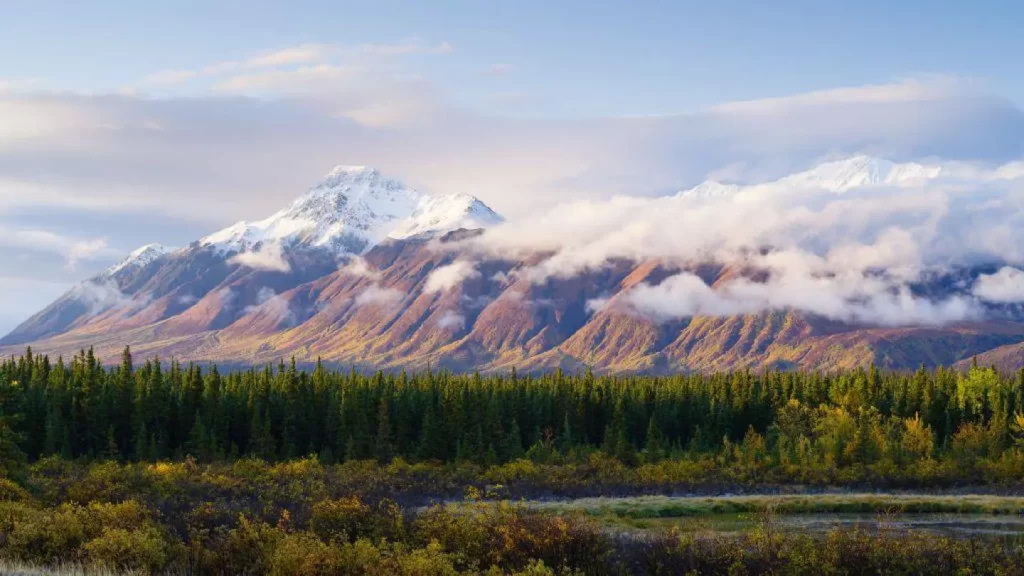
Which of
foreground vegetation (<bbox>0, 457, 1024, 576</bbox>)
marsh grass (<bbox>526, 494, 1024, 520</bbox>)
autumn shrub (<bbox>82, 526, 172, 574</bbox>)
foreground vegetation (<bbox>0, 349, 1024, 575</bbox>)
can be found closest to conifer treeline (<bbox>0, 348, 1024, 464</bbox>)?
foreground vegetation (<bbox>0, 349, 1024, 575</bbox>)

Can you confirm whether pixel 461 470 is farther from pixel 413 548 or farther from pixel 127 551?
pixel 127 551

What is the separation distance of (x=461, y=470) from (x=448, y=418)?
17403mm

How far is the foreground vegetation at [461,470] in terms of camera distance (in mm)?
26141

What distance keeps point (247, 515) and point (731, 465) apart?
6648cm

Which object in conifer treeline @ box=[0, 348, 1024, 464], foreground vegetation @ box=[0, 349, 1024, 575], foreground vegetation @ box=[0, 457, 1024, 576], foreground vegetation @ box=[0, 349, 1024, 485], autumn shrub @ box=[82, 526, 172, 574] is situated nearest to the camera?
foreground vegetation @ box=[0, 457, 1024, 576]

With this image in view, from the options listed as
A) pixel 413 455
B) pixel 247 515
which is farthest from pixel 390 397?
pixel 247 515

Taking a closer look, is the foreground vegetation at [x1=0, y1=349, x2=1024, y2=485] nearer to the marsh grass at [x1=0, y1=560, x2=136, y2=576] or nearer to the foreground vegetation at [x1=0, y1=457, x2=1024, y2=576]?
the foreground vegetation at [x1=0, y1=457, x2=1024, y2=576]

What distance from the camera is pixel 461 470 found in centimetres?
8375

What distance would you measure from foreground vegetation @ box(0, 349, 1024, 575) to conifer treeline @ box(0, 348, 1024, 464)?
0.36 metres

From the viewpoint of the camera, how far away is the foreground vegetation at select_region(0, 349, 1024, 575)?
26.1 metres

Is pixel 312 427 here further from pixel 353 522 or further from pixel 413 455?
pixel 353 522

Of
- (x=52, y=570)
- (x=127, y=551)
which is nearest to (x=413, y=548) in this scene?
(x=127, y=551)

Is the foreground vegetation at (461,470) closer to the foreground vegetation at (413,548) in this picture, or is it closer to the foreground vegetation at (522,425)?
the foreground vegetation at (413,548)

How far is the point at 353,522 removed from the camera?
2966 cm
